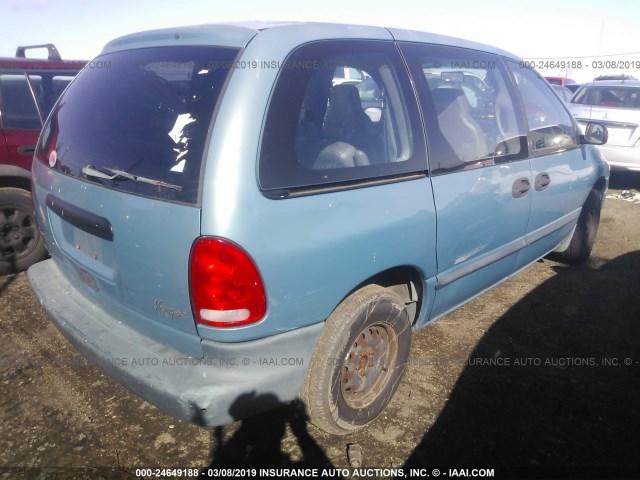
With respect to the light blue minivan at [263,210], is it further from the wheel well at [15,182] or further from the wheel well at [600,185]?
the wheel well at [600,185]

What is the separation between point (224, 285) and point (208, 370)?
35cm

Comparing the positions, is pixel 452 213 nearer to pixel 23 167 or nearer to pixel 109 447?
pixel 109 447

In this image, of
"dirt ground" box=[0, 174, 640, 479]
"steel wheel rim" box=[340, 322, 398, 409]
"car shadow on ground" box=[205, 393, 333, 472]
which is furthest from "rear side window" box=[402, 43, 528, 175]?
"car shadow on ground" box=[205, 393, 333, 472]

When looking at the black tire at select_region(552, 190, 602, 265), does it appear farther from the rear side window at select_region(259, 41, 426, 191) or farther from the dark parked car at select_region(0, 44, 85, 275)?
the dark parked car at select_region(0, 44, 85, 275)

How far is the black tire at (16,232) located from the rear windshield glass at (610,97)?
8067mm

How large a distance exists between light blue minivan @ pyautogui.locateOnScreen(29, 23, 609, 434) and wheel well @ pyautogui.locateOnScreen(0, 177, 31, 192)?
5.30ft

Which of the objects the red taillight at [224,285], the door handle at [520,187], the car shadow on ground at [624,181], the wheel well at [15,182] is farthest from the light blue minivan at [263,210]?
the car shadow on ground at [624,181]

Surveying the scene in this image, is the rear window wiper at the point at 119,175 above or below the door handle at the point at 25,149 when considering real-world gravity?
above

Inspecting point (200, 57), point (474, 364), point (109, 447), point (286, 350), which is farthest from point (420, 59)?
point (109, 447)

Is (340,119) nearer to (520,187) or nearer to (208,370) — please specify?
(208,370)

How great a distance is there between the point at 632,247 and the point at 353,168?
14.3 ft

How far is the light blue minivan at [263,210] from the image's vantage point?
1728 mm

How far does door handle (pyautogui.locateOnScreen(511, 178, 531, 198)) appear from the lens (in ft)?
9.36

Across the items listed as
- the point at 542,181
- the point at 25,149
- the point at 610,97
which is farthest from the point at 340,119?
the point at 610,97
